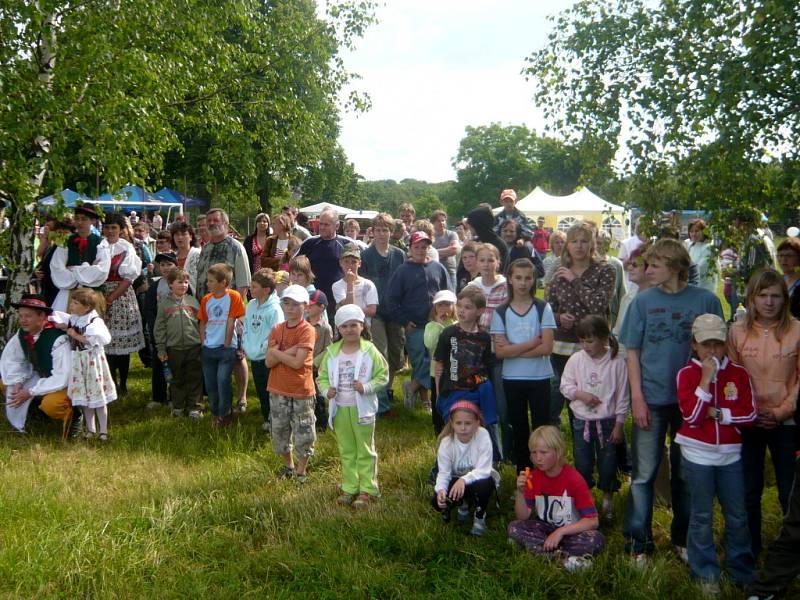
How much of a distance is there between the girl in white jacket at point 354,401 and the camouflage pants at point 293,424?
386 mm

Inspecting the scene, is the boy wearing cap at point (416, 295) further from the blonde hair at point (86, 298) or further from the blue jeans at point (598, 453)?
the blonde hair at point (86, 298)

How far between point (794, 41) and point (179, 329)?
6.22m

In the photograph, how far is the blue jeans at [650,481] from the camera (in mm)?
4301

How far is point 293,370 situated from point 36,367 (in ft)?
10.2

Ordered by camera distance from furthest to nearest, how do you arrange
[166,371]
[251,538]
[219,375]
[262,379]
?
[166,371] → [219,375] → [262,379] → [251,538]

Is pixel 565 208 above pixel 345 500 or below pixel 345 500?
above

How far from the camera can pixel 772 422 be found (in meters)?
3.98

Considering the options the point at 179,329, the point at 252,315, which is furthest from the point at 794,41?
the point at 179,329

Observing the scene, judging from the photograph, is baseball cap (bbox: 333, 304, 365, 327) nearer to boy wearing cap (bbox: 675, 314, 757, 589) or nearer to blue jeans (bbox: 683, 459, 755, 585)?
boy wearing cap (bbox: 675, 314, 757, 589)

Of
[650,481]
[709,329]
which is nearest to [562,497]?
[650,481]

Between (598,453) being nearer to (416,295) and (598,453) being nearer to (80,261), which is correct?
(416,295)

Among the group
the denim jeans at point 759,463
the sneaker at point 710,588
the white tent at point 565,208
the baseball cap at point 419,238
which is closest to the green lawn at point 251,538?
the sneaker at point 710,588

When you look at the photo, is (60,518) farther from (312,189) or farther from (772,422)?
(312,189)

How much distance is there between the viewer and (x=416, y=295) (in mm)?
7254
